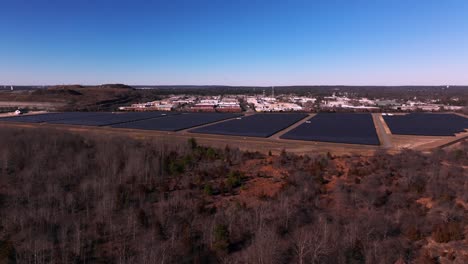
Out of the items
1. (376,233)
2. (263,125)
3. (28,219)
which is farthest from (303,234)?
(263,125)

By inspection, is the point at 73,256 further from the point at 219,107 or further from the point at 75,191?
the point at 219,107

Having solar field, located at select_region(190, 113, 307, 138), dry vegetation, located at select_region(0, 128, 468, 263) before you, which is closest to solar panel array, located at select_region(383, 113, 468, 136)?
dry vegetation, located at select_region(0, 128, 468, 263)

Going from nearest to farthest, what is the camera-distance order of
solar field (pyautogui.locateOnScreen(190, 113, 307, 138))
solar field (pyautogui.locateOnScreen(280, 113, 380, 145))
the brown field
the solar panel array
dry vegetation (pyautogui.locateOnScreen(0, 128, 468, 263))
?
dry vegetation (pyautogui.locateOnScreen(0, 128, 468, 263)), the brown field, solar field (pyautogui.locateOnScreen(280, 113, 380, 145)), the solar panel array, solar field (pyautogui.locateOnScreen(190, 113, 307, 138))

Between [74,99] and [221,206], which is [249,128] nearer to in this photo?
[221,206]

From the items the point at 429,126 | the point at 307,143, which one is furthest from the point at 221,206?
the point at 429,126

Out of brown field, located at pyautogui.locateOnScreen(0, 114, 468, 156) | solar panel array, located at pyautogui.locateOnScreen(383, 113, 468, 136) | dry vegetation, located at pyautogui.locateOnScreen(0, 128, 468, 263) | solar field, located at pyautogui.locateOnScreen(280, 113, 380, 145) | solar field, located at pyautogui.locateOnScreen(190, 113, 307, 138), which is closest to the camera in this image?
dry vegetation, located at pyautogui.locateOnScreen(0, 128, 468, 263)

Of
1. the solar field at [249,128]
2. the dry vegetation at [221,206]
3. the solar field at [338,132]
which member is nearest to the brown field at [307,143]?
the solar field at [338,132]

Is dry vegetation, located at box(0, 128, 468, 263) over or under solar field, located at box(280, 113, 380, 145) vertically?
under

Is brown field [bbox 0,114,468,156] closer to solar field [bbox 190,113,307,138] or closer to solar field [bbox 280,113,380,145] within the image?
solar field [bbox 280,113,380,145]

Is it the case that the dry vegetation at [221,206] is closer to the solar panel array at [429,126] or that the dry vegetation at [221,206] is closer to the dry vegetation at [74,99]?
the solar panel array at [429,126]
